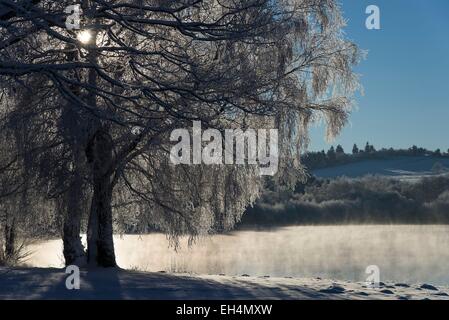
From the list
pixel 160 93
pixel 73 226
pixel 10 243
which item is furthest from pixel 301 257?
pixel 160 93

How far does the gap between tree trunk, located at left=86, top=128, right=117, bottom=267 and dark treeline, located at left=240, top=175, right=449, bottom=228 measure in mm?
27554

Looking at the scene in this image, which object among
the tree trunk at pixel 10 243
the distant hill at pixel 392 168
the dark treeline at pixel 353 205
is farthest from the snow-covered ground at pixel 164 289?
the distant hill at pixel 392 168

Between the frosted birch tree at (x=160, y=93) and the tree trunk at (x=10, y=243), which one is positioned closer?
the frosted birch tree at (x=160, y=93)

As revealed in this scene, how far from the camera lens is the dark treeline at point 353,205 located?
40281mm

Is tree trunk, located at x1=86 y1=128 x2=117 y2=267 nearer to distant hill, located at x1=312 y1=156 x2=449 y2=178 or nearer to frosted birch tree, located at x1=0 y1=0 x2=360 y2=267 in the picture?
frosted birch tree, located at x1=0 y1=0 x2=360 y2=267

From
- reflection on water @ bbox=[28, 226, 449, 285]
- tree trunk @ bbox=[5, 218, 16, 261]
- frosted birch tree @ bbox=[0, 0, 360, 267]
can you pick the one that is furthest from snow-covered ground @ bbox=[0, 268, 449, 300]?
reflection on water @ bbox=[28, 226, 449, 285]

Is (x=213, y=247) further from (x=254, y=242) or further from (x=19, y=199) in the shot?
(x=19, y=199)

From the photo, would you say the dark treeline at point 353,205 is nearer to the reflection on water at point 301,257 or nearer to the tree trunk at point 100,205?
the reflection on water at point 301,257

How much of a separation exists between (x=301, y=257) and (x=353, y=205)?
23.3 m

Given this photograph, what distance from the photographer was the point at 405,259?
61.0ft

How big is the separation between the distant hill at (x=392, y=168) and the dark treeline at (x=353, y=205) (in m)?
12.0

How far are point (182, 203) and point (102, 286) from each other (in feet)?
10.8
